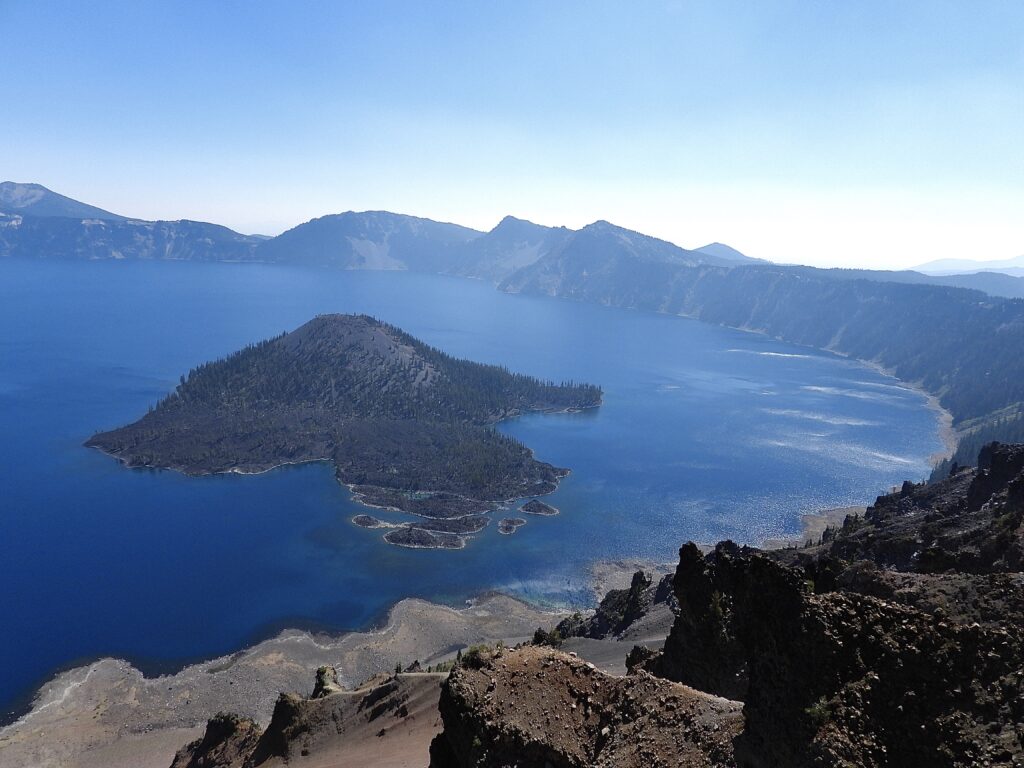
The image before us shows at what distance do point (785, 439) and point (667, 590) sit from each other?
407ft

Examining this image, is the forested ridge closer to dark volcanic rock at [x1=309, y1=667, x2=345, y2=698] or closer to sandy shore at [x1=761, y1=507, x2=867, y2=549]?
sandy shore at [x1=761, y1=507, x2=867, y2=549]

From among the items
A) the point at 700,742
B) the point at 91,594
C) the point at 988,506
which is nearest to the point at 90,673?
the point at 91,594

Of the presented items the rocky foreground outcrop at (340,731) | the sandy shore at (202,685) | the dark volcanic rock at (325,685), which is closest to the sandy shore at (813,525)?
the sandy shore at (202,685)

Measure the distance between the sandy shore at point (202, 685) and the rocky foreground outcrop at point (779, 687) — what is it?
2061 inches

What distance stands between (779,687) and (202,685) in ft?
243

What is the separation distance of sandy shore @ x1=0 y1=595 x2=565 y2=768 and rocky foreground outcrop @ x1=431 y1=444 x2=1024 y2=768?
52348 millimetres

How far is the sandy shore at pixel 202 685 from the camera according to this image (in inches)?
2494

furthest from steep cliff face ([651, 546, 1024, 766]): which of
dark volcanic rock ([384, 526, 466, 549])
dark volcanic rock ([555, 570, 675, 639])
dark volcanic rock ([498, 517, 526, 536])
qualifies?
dark volcanic rock ([498, 517, 526, 536])

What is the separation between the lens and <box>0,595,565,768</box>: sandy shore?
6334cm

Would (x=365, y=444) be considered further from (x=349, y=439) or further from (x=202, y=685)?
(x=202, y=685)

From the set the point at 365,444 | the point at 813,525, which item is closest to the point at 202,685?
the point at 365,444

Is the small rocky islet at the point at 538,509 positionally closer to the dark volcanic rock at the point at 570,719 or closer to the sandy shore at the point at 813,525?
the sandy shore at the point at 813,525

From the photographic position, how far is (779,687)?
63.2ft

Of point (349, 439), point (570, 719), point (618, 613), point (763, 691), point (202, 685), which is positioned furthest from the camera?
point (349, 439)
